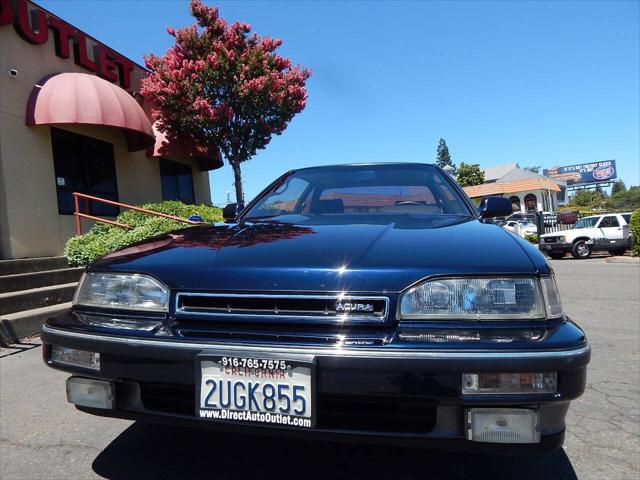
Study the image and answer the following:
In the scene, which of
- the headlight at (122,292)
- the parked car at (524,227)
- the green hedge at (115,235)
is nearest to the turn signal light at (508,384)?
the headlight at (122,292)

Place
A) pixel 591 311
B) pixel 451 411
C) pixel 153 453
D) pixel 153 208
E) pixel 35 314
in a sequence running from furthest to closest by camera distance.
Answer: pixel 153 208 → pixel 591 311 → pixel 35 314 → pixel 153 453 → pixel 451 411

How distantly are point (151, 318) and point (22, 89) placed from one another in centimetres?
774

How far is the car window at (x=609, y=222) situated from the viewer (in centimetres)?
1714

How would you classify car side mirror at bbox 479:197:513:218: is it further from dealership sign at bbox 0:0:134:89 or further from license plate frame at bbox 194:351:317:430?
dealership sign at bbox 0:0:134:89

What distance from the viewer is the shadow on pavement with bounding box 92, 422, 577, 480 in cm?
204

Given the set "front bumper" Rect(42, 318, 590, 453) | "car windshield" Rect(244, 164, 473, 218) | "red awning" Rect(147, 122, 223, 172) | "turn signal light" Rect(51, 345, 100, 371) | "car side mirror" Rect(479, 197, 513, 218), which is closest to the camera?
"front bumper" Rect(42, 318, 590, 453)

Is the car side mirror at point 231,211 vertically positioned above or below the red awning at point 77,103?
below

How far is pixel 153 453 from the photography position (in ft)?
7.41

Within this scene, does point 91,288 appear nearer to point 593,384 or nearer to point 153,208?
point 593,384

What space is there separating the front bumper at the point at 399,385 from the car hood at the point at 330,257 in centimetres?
23

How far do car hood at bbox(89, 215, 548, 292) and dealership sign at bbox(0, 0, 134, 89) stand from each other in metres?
7.60

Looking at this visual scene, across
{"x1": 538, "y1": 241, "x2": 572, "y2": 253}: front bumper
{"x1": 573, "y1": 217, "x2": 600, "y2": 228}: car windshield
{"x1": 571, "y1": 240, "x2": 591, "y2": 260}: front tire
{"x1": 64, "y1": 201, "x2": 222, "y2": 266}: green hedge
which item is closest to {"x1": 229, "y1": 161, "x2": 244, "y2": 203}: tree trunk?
{"x1": 64, "y1": 201, "x2": 222, "y2": 266}: green hedge

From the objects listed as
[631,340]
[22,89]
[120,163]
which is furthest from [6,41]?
[631,340]

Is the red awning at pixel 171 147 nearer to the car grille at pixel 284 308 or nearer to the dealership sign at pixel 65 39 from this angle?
the dealership sign at pixel 65 39
